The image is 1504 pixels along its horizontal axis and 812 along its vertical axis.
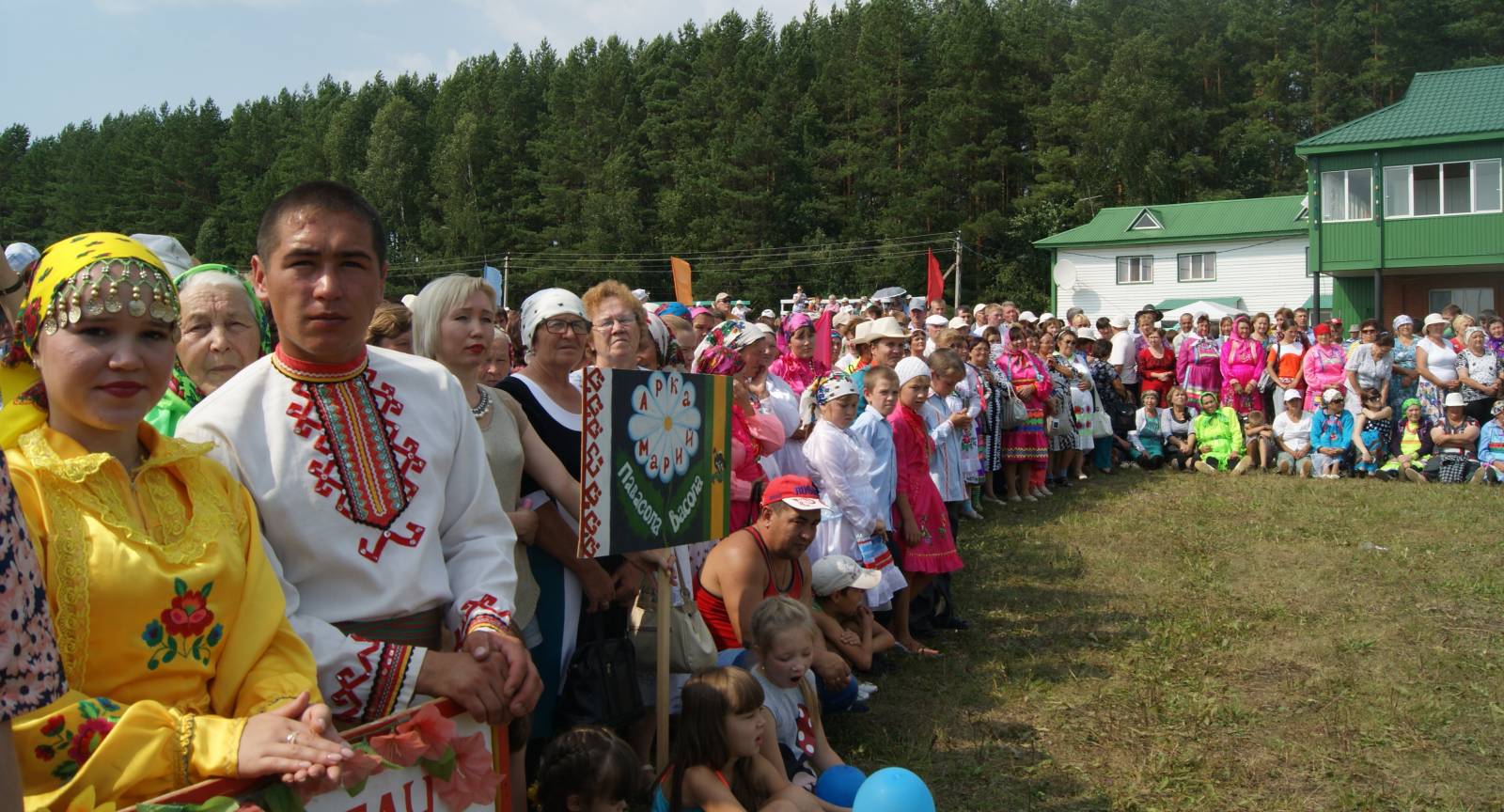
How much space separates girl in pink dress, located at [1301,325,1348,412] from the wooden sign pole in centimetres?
1258

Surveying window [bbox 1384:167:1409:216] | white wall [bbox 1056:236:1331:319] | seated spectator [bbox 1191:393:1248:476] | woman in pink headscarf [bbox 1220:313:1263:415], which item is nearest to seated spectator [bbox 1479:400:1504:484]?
seated spectator [bbox 1191:393:1248:476]

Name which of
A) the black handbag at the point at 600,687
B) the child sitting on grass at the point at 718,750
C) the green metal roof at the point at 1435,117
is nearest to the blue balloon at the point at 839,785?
the child sitting on grass at the point at 718,750

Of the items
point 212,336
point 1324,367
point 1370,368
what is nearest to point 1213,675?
point 212,336

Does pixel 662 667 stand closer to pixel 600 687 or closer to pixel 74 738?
pixel 600 687

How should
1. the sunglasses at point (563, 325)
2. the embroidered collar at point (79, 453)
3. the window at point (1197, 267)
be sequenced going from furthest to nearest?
the window at point (1197, 267), the sunglasses at point (563, 325), the embroidered collar at point (79, 453)

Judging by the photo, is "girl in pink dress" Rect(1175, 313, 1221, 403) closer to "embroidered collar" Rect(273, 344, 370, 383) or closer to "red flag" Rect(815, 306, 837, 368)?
"red flag" Rect(815, 306, 837, 368)

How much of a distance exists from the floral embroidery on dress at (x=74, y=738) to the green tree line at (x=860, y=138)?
159ft

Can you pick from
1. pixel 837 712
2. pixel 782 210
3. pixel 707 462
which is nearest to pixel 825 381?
pixel 837 712

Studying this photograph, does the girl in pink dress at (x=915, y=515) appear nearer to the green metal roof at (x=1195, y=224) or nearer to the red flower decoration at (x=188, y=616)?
the red flower decoration at (x=188, y=616)

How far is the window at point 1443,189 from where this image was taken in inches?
1209

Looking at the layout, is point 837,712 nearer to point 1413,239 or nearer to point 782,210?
point 1413,239

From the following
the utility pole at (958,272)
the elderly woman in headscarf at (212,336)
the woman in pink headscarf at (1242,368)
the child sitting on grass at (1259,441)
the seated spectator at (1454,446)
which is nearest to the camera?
the elderly woman in headscarf at (212,336)

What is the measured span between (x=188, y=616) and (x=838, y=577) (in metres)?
4.15

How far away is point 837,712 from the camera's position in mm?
5473
